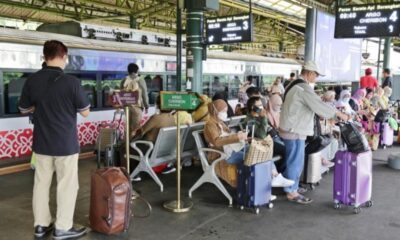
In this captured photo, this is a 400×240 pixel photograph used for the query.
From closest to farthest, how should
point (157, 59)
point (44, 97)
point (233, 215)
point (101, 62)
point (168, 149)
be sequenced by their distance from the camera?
point (44, 97) < point (233, 215) < point (168, 149) < point (101, 62) < point (157, 59)

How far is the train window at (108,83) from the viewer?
7.91 m

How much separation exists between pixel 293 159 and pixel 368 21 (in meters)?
4.84

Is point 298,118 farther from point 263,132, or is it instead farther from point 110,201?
point 110,201

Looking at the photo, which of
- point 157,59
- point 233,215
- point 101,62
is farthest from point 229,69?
point 233,215

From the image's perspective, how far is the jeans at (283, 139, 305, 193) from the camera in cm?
456

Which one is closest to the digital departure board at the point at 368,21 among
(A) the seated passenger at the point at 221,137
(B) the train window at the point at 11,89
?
(A) the seated passenger at the point at 221,137

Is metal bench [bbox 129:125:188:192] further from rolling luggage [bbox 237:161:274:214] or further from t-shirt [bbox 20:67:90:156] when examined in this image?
t-shirt [bbox 20:67:90:156]

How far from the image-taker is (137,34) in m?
9.26

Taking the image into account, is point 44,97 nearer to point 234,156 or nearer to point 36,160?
point 36,160

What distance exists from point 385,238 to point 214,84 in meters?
8.09

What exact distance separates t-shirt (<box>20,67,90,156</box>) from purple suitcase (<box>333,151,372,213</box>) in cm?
270

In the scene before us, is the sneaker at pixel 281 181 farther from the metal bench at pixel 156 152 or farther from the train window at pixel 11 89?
the train window at pixel 11 89

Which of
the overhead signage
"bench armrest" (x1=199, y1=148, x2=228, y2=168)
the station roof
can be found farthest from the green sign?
the station roof

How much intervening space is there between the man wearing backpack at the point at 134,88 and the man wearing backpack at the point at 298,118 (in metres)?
2.73
